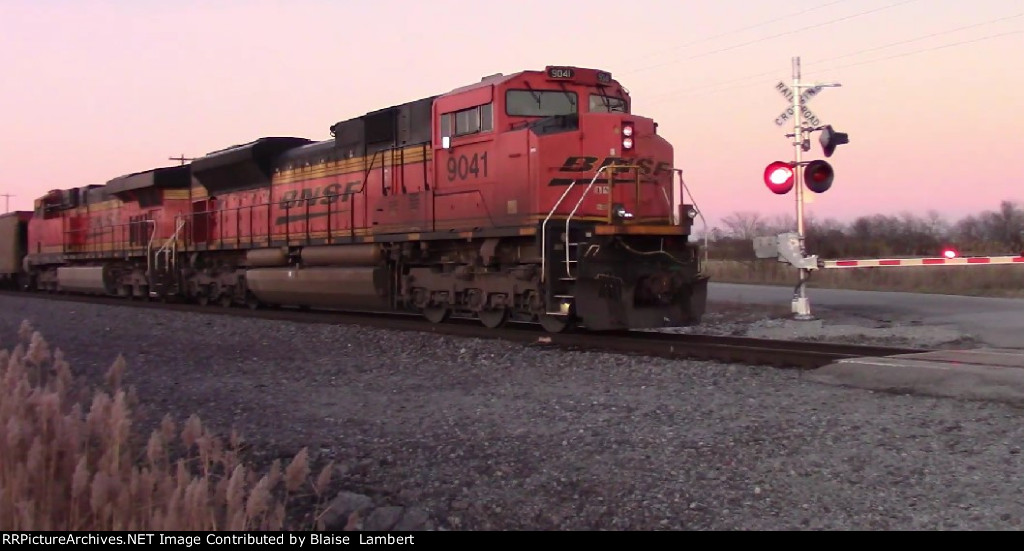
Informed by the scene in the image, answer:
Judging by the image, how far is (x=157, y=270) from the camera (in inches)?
770

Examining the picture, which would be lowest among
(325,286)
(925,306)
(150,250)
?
(925,306)

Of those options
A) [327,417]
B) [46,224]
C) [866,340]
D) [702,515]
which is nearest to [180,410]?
[327,417]

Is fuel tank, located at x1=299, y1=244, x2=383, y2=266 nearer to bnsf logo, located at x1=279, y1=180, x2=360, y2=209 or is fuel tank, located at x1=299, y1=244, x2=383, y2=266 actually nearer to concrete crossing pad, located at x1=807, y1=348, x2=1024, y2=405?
bnsf logo, located at x1=279, y1=180, x2=360, y2=209

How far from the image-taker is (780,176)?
41.7 feet

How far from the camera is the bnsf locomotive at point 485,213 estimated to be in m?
10.2

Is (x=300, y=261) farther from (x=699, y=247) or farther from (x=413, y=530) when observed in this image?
(x=413, y=530)

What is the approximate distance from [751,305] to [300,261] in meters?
9.43

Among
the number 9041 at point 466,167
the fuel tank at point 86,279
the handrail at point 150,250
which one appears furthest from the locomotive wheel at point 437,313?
the fuel tank at point 86,279

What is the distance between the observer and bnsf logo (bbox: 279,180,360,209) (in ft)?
46.3

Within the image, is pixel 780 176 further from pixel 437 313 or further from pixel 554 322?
pixel 437 313

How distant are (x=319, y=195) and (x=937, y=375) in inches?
432

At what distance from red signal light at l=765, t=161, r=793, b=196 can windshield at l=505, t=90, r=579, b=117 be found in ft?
11.4

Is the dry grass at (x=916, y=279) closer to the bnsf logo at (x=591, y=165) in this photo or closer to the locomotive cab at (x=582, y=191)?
the locomotive cab at (x=582, y=191)

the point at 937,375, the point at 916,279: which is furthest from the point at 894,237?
the point at 937,375
